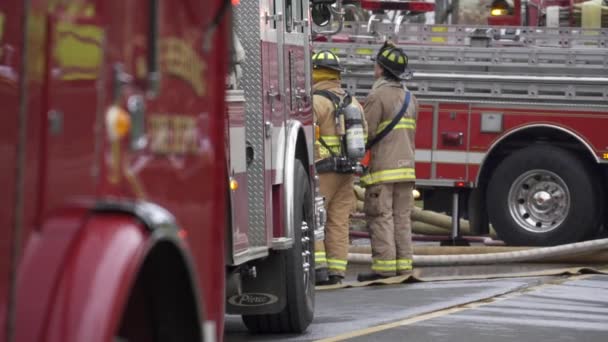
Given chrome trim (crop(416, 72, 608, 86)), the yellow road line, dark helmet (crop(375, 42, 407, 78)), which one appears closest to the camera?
the yellow road line

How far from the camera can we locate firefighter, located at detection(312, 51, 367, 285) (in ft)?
37.9

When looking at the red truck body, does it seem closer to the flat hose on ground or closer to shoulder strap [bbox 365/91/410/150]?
shoulder strap [bbox 365/91/410/150]

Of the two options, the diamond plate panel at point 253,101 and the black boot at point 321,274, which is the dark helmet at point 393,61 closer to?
the black boot at point 321,274

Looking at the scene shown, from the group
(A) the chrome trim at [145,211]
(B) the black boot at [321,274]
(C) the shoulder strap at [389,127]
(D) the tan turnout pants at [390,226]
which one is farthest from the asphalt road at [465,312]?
(A) the chrome trim at [145,211]

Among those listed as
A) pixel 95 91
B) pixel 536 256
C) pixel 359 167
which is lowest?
pixel 536 256

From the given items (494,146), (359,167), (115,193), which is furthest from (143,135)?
(494,146)

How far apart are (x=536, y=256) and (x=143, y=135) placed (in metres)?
9.66

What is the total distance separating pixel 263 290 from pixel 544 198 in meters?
6.62

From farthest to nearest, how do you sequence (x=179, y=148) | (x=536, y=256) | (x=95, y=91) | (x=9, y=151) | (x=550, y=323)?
(x=536, y=256) < (x=550, y=323) < (x=179, y=148) < (x=95, y=91) < (x=9, y=151)

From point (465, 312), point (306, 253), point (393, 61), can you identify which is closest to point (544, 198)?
point (393, 61)

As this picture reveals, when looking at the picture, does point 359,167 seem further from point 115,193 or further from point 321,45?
point 115,193

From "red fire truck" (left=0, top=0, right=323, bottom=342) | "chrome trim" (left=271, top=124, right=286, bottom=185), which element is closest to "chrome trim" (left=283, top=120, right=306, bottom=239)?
"chrome trim" (left=271, top=124, right=286, bottom=185)

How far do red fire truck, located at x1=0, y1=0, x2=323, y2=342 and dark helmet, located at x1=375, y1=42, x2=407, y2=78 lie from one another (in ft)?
25.8

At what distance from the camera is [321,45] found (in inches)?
583
